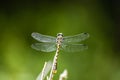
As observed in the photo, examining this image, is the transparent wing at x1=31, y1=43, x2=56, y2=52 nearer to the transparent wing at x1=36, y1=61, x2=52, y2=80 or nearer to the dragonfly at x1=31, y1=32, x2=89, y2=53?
the dragonfly at x1=31, y1=32, x2=89, y2=53

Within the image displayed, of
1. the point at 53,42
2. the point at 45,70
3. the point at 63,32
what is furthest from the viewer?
the point at 63,32

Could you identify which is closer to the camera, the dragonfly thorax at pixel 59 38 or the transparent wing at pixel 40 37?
the dragonfly thorax at pixel 59 38

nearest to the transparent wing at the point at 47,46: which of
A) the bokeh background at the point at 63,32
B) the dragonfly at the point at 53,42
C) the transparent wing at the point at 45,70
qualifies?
the dragonfly at the point at 53,42

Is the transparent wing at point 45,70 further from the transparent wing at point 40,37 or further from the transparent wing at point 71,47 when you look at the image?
the transparent wing at point 40,37

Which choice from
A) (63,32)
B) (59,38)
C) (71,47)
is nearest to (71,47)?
(71,47)

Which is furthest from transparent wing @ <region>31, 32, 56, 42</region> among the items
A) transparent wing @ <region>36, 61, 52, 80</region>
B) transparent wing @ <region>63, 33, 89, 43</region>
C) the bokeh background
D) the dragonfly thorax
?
the bokeh background

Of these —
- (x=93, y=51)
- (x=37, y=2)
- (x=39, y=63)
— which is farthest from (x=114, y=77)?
(x=37, y=2)

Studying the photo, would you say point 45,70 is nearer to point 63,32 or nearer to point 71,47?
Result: point 71,47

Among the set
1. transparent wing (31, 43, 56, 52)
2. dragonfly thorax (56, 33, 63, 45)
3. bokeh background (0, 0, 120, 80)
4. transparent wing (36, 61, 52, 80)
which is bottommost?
transparent wing (36, 61, 52, 80)

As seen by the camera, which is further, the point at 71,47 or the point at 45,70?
the point at 71,47
